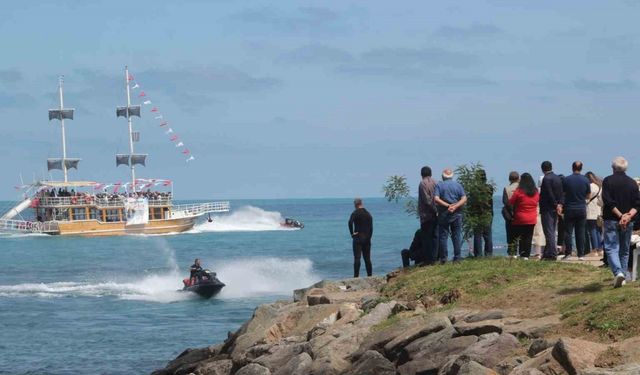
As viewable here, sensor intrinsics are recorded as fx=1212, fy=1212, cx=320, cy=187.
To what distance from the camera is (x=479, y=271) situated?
16.8 metres

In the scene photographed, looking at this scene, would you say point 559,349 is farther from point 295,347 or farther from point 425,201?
point 425,201

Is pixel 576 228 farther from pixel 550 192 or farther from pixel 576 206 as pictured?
pixel 550 192

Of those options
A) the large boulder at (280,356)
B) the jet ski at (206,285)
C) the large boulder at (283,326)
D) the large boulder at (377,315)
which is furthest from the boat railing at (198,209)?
the large boulder at (280,356)

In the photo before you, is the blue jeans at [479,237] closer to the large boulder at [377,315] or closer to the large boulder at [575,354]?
the large boulder at [377,315]

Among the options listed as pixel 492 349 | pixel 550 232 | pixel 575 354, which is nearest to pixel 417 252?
pixel 550 232

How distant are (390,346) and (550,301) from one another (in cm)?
194

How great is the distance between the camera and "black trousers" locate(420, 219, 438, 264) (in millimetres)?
19297

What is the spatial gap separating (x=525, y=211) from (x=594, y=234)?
6.71 ft

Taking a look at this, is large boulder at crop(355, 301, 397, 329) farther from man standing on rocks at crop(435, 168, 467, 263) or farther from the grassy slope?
man standing on rocks at crop(435, 168, 467, 263)

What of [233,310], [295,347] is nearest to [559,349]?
[295,347]

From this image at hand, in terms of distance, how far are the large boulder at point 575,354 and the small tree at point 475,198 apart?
865 cm

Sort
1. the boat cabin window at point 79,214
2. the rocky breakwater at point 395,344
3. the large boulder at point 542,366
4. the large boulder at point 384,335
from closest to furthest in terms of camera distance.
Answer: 1. the large boulder at point 542,366
2. the rocky breakwater at point 395,344
3. the large boulder at point 384,335
4. the boat cabin window at point 79,214

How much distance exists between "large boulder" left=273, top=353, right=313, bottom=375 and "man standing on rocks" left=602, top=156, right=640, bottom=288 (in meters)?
3.64

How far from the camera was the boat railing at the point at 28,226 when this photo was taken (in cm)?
9388
